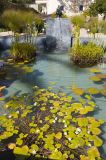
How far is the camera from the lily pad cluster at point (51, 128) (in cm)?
319

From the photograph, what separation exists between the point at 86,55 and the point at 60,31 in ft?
6.83

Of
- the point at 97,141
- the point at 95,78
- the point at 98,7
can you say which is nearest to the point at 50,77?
the point at 95,78

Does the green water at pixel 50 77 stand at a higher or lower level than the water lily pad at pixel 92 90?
higher

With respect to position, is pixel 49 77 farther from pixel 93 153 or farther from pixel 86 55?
pixel 93 153

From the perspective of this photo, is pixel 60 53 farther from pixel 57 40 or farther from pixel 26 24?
pixel 26 24

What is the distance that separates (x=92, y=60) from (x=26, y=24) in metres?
2.27

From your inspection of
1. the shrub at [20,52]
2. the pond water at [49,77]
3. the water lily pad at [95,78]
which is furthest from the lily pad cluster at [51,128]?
the shrub at [20,52]

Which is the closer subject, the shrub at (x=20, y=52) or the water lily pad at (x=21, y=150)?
the water lily pad at (x=21, y=150)

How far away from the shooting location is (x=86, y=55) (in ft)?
22.2

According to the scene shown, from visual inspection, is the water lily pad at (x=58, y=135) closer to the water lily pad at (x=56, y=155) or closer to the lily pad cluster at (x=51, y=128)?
the lily pad cluster at (x=51, y=128)

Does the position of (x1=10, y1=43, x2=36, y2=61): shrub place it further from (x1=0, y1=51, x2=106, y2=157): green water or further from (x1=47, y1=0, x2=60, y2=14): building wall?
(x1=47, y1=0, x2=60, y2=14): building wall

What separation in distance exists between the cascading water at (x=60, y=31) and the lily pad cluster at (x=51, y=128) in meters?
4.08

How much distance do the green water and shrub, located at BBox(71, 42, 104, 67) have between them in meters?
0.24

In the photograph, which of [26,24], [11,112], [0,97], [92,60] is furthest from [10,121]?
[26,24]
